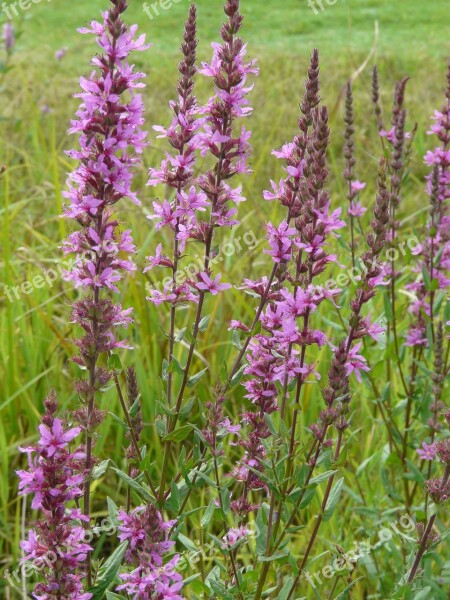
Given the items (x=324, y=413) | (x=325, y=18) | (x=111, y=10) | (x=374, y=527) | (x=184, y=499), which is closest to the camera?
(x=111, y=10)

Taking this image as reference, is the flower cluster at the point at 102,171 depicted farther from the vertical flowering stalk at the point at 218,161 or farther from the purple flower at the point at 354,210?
the purple flower at the point at 354,210

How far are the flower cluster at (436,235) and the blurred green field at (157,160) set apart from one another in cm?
29

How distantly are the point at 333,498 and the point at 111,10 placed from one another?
147cm

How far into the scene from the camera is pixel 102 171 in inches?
73.4

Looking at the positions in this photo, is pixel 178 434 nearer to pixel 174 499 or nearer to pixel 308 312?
pixel 174 499

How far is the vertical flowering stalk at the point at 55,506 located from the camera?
72.4 inches

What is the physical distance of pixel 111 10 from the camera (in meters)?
1.89

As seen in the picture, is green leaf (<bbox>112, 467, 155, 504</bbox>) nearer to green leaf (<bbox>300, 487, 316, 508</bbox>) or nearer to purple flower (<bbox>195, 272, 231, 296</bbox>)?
green leaf (<bbox>300, 487, 316, 508</bbox>)

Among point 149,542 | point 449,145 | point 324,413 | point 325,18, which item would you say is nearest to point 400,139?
point 449,145

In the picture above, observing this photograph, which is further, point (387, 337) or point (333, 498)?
point (387, 337)

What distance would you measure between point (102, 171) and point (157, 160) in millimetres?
5278

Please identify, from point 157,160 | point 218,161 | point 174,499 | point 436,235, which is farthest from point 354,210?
point 157,160

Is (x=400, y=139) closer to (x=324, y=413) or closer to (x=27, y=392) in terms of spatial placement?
(x=324, y=413)

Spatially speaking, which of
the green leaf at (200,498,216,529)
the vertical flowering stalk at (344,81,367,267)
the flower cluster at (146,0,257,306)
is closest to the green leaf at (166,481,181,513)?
Answer: the green leaf at (200,498,216,529)
